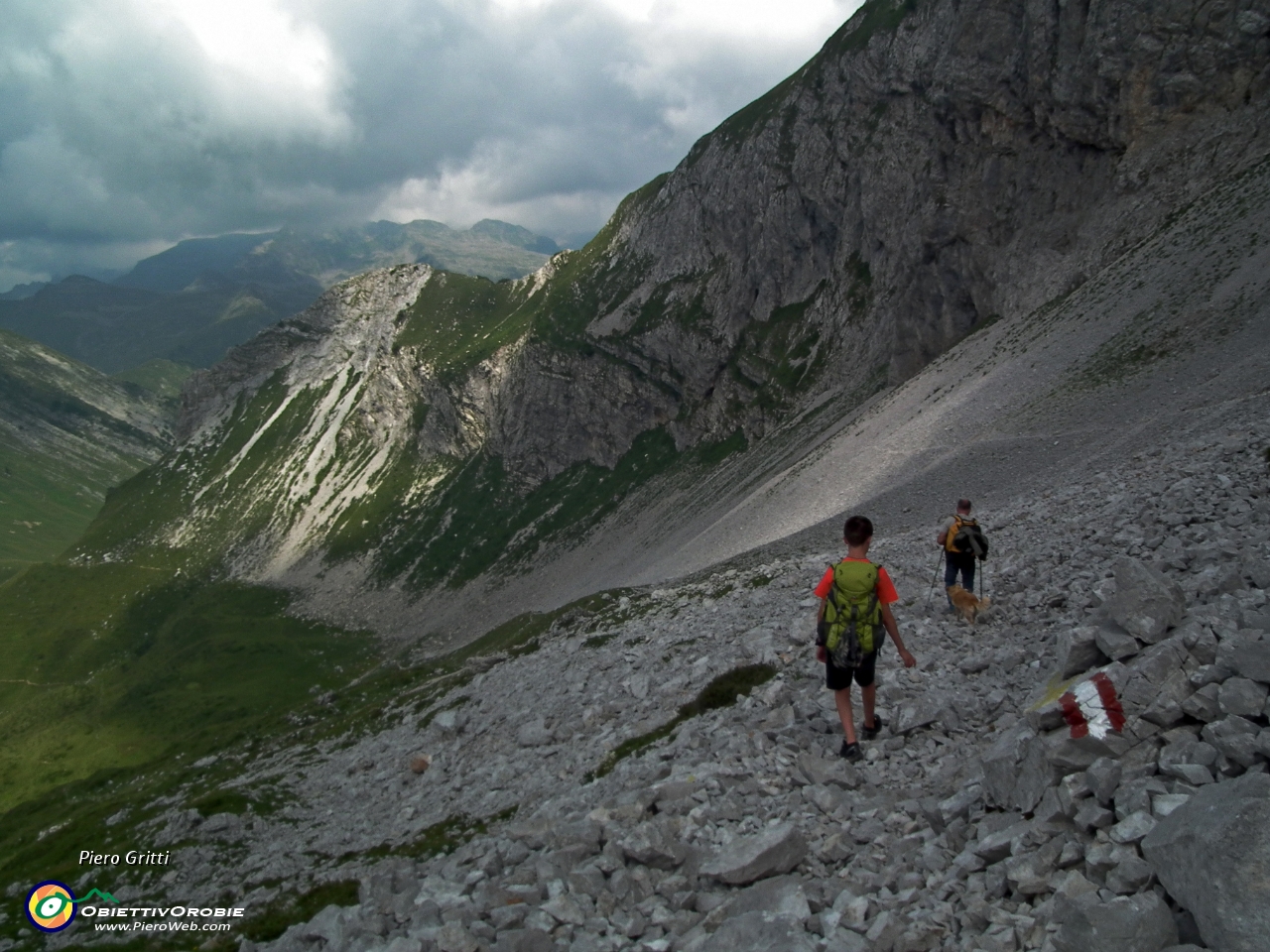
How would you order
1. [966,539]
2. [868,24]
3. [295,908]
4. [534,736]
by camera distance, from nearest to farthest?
1. [295,908]
2. [966,539]
3. [534,736]
4. [868,24]

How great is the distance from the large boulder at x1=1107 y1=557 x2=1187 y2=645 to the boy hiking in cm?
287

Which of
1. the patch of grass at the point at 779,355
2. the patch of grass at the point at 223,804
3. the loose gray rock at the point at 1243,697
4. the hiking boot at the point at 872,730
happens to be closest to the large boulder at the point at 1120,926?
the loose gray rock at the point at 1243,697

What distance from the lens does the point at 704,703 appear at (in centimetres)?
1711

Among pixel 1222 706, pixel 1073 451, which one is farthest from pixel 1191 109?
pixel 1222 706

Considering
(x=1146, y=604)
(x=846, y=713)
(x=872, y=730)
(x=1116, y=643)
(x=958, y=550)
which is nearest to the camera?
(x=1116, y=643)

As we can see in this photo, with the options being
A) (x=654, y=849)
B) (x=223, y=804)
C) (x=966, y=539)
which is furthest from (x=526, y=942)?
(x=223, y=804)

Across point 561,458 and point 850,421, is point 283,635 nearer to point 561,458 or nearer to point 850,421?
point 561,458

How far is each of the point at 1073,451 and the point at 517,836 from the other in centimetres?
3163

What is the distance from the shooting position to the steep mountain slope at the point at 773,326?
5134 centimetres

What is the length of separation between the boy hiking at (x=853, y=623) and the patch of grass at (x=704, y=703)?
520 cm

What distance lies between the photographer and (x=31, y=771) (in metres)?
80.8

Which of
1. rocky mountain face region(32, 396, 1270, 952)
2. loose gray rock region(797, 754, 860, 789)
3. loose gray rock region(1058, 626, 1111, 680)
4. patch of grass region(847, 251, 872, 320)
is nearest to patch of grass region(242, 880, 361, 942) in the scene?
rocky mountain face region(32, 396, 1270, 952)

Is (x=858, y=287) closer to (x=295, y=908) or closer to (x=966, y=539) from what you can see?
(x=966, y=539)

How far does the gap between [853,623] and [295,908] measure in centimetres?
1314
